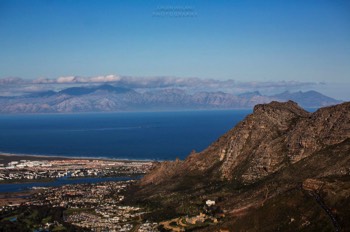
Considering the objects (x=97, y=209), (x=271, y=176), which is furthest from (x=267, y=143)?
(x=97, y=209)

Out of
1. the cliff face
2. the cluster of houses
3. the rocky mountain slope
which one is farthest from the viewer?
the cliff face

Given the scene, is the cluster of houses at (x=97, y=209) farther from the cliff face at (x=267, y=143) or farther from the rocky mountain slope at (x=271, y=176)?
the cliff face at (x=267, y=143)

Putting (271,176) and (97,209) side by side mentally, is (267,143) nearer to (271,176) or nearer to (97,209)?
(271,176)

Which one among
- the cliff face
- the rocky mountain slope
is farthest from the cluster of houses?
the cliff face

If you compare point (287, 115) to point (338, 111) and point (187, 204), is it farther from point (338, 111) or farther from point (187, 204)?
point (187, 204)

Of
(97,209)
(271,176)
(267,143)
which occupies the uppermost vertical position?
(267,143)

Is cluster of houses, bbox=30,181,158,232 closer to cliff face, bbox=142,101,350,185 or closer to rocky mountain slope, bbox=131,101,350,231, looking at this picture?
rocky mountain slope, bbox=131,101,350,231

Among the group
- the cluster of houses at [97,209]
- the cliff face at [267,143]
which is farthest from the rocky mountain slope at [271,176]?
the cluster of houses at [97,209]
